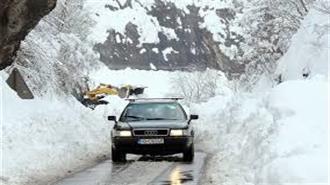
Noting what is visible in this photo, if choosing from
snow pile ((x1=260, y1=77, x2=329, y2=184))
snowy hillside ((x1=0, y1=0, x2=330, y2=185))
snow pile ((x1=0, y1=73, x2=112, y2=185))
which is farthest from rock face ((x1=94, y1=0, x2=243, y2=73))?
snow pile ((x1=260, y1=77, x2=329, y2=184))

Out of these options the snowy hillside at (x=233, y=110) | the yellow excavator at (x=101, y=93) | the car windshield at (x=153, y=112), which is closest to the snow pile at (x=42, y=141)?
the snowy hillside at (x=233, y=110)

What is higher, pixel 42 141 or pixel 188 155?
pixel 42 141

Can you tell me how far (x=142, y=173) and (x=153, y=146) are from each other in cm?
263

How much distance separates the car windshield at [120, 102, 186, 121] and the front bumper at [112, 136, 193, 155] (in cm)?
110

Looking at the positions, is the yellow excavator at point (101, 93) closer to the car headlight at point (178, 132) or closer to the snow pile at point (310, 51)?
the snow pile at point (310, 51)

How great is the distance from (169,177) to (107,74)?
152 m

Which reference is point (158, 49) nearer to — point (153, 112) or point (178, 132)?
point (153, 112)

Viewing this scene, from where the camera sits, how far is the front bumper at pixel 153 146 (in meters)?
17.6

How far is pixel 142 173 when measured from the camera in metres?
15.1

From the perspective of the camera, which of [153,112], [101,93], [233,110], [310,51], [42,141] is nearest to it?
[42,141]

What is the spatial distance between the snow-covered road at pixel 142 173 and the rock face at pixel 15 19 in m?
3.15

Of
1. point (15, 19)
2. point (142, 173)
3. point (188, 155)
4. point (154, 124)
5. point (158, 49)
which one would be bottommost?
point (142, 173)

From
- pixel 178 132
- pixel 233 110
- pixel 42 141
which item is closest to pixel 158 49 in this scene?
pixel 233 110

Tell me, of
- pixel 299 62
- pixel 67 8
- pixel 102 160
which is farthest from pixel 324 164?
pixel 67 8
